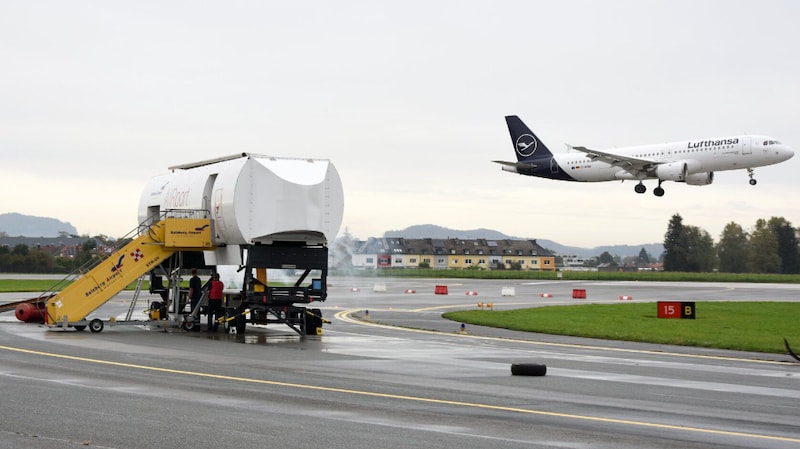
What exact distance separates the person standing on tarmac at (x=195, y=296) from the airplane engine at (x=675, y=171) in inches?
1534

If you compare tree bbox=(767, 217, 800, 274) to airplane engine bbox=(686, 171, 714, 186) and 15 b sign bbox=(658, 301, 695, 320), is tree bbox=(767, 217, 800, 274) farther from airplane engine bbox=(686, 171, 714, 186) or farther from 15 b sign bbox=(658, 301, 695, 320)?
15 b sign bbox=(658, 301, 695, 320)

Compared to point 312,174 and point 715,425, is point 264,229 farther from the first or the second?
point 715,425

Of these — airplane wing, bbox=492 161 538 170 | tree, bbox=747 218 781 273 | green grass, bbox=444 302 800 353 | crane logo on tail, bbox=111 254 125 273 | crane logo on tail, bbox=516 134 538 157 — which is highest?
crane logo on tail, bbox=516 134 538 157

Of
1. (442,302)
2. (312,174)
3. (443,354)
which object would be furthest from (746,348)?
(442,302)

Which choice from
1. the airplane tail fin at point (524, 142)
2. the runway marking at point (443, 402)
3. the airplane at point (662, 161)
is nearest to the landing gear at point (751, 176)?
the airplane at point (662, 161)

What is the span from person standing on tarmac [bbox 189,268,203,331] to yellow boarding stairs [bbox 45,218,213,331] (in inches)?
40.4

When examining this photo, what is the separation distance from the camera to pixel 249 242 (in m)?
27.0

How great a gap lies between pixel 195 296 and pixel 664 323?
52.7 ft

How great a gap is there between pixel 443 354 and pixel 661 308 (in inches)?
724

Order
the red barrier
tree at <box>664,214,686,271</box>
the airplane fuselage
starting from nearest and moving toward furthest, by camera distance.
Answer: the red barrier, the airplane fuselage, tree at <box>664,214,686,271</box>

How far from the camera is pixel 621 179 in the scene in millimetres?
68375

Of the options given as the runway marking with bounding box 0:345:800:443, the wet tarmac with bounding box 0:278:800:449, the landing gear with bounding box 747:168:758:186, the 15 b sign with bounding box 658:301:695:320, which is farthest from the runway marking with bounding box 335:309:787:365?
the landing gear with bounding box 747:168:758:186

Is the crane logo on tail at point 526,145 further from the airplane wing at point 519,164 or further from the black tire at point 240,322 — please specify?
the black tire at point 240,322

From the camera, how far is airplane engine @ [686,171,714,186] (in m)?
62.2
